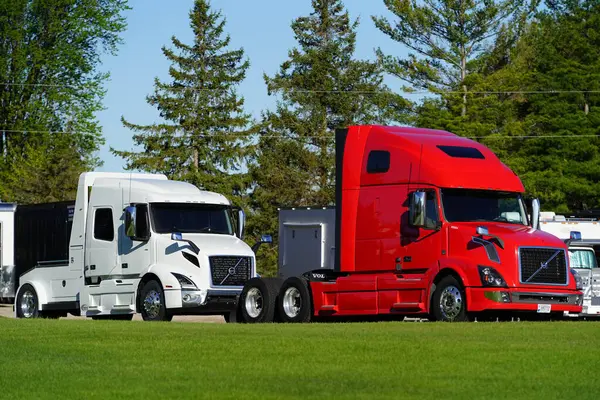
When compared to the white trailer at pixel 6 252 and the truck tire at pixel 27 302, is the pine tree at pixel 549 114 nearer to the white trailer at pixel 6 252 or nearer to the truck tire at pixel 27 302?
the white trailer at pixel 6 252

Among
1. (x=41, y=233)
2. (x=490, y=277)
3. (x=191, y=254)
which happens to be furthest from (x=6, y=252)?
(x=490, y=277)

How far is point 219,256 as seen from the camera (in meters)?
29.7

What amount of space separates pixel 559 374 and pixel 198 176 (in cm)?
6315

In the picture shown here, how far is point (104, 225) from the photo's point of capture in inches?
1235

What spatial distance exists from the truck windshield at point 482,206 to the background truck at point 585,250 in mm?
2329

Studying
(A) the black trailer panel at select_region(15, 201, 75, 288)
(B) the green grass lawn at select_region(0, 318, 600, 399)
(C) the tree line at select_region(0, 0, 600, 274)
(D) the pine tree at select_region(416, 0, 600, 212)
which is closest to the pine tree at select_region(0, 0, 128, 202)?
(C) the tree line at select_region(0, 0, 600, 274)

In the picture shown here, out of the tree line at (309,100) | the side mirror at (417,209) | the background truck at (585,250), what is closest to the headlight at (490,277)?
the side mirror at (417,209)

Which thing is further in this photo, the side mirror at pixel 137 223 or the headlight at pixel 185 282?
the side mirror at pixel 137 223

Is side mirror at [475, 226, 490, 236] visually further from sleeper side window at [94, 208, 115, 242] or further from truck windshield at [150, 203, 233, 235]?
sleeper side window at [94, 208, 115, 242]

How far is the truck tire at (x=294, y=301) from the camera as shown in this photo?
89.6 ft

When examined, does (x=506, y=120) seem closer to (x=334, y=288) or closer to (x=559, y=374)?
(x=334, y=288)

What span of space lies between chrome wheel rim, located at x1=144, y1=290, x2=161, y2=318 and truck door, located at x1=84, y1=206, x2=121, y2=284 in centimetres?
131

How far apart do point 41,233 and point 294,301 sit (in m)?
9.04

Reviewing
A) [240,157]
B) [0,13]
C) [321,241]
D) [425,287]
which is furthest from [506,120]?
[425,287]
